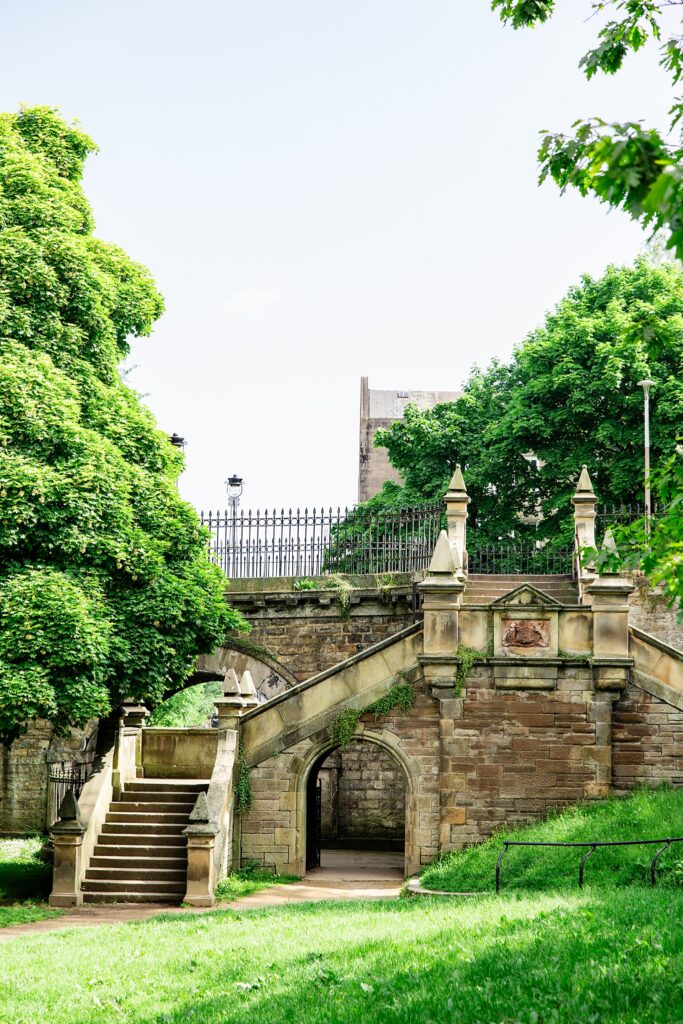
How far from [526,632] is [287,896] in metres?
5.52

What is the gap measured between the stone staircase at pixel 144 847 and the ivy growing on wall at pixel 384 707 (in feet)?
9.41

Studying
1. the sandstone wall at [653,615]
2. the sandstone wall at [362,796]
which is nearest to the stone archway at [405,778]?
the sandstone wall at [653,615]

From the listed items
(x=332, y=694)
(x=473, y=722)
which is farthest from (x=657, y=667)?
(x=332, y=694)

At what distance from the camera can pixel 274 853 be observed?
62.0 ft

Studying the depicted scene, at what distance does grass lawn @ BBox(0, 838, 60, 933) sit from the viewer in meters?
15.7

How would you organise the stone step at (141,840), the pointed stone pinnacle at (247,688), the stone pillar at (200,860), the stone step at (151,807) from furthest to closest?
1. the pointed stone pinnacle at (247,688)
2. the stone step at (151,807)
3. the stone step at (141,840)
4. the stone pillar at (200,860)

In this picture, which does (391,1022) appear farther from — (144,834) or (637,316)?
(637,316)

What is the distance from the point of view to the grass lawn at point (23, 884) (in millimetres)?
15677

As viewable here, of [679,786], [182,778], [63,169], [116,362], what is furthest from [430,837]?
[63,169]

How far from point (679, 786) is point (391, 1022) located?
11509 mm

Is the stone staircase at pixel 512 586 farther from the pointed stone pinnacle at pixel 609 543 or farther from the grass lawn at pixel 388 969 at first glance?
the grass lawn at pixel 388 969

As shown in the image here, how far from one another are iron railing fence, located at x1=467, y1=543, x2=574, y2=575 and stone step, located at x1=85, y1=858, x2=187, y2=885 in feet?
32.7

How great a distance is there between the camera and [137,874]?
17562 mm

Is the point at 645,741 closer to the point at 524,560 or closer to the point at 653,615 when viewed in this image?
the point at 653,615
